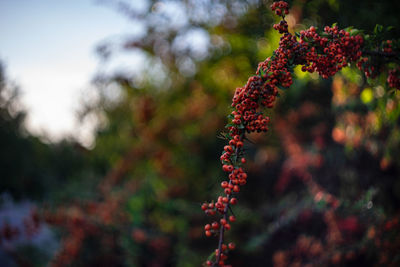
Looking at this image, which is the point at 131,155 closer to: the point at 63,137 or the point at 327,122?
the point at 327,122

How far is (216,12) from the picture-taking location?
285 cm

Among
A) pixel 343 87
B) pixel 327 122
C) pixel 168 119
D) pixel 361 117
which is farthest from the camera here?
pixel 168 119

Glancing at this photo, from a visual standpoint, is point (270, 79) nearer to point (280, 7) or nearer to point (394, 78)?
point (280, 7)

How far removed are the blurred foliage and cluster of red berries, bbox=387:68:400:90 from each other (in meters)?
1.25

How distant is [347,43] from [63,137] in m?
10.8

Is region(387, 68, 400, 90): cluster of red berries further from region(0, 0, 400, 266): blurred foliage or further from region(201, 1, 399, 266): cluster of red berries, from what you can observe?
region(0, 0, 400, 266): blurred foliage

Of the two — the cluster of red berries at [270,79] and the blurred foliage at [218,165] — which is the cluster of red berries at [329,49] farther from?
the blurred foliage at [218,165]

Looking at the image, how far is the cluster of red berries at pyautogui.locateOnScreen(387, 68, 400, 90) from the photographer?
1122 mm

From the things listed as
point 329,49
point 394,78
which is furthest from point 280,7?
point 394,78

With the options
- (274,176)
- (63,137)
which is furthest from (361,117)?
(63,137)

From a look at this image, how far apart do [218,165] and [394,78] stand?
116 inches

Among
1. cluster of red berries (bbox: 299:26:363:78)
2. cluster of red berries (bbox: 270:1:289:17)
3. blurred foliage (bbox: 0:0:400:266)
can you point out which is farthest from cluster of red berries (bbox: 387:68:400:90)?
blurred foliage (bbox: 0:0:400:266)

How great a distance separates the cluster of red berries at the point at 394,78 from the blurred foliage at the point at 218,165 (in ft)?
4.10

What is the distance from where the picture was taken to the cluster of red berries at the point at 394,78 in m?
1.12
